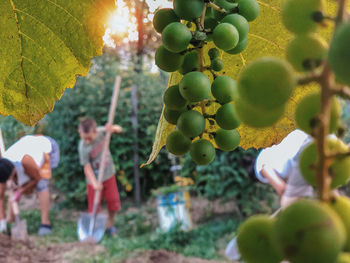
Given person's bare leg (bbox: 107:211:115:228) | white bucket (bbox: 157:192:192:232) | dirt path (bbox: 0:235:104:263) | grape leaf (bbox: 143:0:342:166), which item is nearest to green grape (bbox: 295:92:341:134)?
grape leaf (bbox: 143:0:342:166)

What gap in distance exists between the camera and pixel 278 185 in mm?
4137

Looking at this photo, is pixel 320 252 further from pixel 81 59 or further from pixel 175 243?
pixel 175 243

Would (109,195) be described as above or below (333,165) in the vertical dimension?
below

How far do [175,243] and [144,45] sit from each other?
578 centimetres

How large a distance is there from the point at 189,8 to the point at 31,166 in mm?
6351

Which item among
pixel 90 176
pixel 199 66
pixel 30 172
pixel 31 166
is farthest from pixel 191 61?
pixel 30 172

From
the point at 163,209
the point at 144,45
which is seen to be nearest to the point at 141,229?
the point at 163,209

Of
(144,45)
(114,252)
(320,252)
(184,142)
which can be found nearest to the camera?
(320,252)

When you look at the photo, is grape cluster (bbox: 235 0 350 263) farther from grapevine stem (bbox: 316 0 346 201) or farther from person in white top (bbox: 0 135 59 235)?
person in white top (bbox: 0 135 59 235)

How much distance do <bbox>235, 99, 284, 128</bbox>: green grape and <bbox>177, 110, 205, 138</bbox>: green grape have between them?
11.5 inches

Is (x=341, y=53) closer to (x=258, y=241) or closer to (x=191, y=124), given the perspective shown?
(x=258, y=241)

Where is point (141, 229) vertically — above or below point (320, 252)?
below

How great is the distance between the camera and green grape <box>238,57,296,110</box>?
25 cm

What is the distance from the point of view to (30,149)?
643cm
